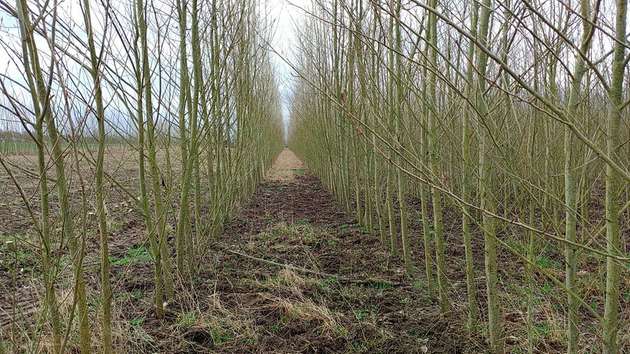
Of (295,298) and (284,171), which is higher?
(284,171)

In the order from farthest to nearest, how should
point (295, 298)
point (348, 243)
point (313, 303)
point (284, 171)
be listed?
point (284, 171)
point (348, 243)
point (295, 298)
point (313, 303)

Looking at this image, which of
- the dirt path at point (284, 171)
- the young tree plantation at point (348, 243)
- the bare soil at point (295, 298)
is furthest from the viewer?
the dirt path at point (284, 171)

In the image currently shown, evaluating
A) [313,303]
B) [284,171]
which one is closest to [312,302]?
[313,303]

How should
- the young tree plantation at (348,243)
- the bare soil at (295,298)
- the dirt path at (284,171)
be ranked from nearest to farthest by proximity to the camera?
1. the young tree plantation at (348,243)
2. the bare soil at (295,298)
3. the dirt path at (284,171)

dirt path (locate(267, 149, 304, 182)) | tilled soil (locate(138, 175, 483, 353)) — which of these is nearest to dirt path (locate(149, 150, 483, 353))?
tilled soil (locate(138, 175, 483, 353))

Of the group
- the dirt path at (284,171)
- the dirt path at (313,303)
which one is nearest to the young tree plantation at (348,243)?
the dirt path at (313,303)

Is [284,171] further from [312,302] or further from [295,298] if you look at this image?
[312,302]

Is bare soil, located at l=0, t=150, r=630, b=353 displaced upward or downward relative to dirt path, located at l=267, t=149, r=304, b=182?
downward

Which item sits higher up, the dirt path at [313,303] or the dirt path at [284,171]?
the dirt path at [284,171]

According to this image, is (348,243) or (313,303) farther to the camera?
(348,243)

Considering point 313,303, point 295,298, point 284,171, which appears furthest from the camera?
point 284,171

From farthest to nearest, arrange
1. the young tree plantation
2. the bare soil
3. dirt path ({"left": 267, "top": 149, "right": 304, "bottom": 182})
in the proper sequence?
dirt path ({"left": 267, "top": 149, "right": 304, "bottom": 182})
the bare soil
the young tree plantation

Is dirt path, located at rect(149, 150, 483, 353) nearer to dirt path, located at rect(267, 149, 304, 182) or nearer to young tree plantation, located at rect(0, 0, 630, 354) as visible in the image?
young tree plantation, located at rect(0, 0, 630, 354)

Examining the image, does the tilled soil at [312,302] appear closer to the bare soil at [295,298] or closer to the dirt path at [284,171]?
the bare soil at [295,298]
